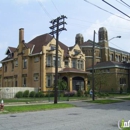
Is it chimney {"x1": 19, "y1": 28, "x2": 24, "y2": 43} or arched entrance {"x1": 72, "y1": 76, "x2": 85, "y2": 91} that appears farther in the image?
chimney {"x1": 19, "y1": 28, "x2": 24, "y2": 43}

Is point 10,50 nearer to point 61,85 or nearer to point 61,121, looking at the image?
point 61,85

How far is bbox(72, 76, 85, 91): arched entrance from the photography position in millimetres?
40741

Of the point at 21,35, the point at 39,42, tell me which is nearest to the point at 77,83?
the point at 39,42

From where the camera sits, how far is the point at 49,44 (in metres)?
39.2

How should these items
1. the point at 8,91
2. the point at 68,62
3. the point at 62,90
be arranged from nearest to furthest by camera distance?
the point at 8,91, the point at 62,90, the point at 68,62

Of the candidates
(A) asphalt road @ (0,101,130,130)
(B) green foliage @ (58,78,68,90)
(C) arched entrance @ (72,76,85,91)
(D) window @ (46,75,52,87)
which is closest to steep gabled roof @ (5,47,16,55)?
(D) window @ (46,75,52,87)

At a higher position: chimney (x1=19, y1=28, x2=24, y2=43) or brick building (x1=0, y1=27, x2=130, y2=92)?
chimney (x1=19, y1=28, x2=24, y2=43)

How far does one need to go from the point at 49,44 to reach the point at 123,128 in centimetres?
3179

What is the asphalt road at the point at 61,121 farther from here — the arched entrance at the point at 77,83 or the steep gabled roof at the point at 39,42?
the arched entrance at the point at 77,83

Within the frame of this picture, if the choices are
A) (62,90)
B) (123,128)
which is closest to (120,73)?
(62,90)

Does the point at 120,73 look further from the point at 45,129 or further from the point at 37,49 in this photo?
the point at 45,129

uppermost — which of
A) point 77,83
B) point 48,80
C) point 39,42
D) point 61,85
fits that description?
point 39,42

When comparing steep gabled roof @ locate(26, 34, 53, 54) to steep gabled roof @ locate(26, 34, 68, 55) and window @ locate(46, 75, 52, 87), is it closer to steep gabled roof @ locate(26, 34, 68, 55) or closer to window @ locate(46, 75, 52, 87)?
steep gabled roof @ locate(26, 34, 68, 55)

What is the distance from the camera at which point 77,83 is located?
41.3 metres
